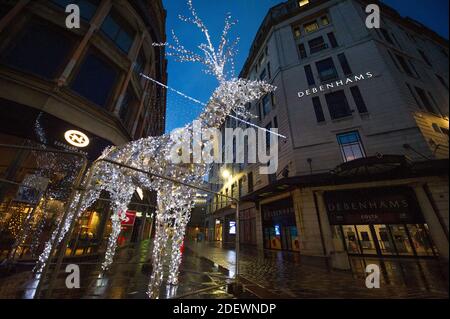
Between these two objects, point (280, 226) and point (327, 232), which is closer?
point (327, 232)

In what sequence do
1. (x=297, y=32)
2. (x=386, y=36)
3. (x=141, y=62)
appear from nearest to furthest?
(x=141, y=62) < (x=386, y=36) < (x=297, y=32)

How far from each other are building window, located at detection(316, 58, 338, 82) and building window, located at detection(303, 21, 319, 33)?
489 cm

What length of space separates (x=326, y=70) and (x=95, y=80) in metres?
16.1

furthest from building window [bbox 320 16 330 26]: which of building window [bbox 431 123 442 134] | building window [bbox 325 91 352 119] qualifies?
building window [bbox 431 123 442 134]

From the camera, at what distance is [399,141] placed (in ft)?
35.8

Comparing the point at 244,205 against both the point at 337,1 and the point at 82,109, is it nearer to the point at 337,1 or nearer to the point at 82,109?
the point at 82,109

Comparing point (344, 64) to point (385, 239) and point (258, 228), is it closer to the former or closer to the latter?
point (385, 239)

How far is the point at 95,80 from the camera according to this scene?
7.94m

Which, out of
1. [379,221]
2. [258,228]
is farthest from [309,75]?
[258,228]

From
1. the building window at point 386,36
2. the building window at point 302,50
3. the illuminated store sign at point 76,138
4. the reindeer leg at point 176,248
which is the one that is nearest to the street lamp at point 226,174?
the building window at point 302,50

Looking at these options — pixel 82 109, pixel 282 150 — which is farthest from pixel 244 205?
pixel 82 109

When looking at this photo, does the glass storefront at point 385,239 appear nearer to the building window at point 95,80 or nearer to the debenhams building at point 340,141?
the debenhams building at point 340,141

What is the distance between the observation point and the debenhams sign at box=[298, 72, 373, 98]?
13289mm

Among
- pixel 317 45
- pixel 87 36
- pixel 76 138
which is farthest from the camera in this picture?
pixel 317 45
